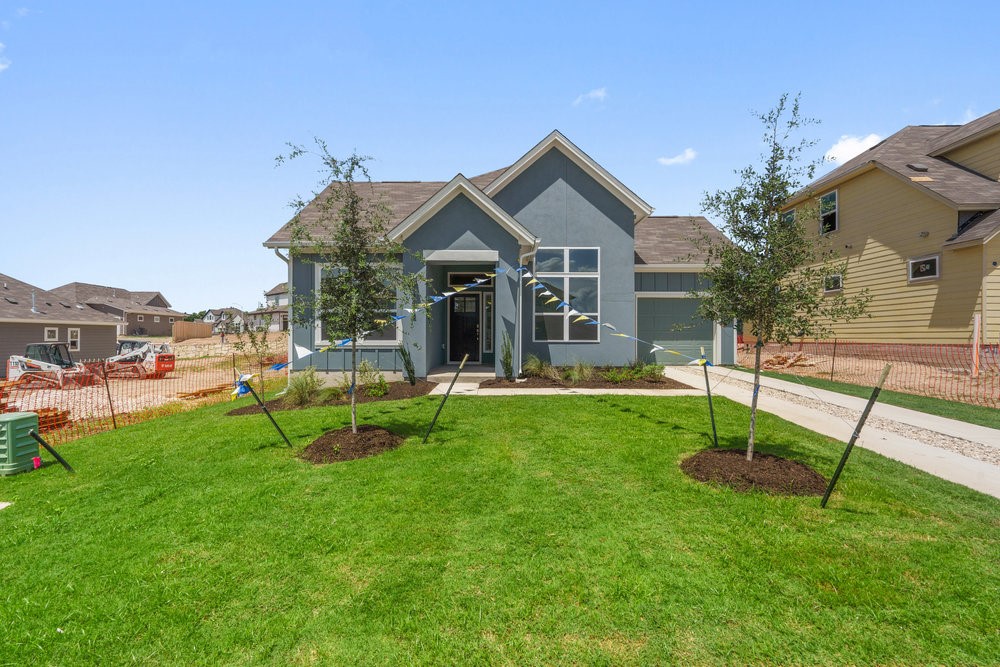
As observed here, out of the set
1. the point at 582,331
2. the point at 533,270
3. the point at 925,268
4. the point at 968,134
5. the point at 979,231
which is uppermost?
the point at 968,134

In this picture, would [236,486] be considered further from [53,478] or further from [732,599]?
[732,599]

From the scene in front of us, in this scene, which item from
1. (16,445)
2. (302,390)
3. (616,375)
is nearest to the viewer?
(16,445)

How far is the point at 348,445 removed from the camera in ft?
20.3

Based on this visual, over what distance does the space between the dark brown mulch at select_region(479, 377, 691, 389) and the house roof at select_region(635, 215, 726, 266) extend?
5.16m

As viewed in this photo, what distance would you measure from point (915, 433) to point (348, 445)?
8925 millimetres

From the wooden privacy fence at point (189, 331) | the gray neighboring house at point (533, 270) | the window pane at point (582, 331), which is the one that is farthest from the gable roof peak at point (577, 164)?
the wooden privacy fence at point (189, 331)

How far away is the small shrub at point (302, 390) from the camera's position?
31.2 feet

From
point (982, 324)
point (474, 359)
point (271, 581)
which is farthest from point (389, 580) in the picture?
point (982, 324)

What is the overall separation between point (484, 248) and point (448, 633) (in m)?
9.88

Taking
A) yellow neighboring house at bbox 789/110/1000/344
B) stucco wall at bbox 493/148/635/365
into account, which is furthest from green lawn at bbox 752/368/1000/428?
stucco wall at bbox 493/148/635/365

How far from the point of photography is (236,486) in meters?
4.98

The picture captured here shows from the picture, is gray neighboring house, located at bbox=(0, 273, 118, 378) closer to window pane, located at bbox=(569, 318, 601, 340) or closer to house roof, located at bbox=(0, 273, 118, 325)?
house roof, located at bbox=(0, 273, 118, 325)

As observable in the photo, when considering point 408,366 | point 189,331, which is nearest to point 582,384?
point 408,366

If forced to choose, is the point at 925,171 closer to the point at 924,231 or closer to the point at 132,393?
the point at 924,231
